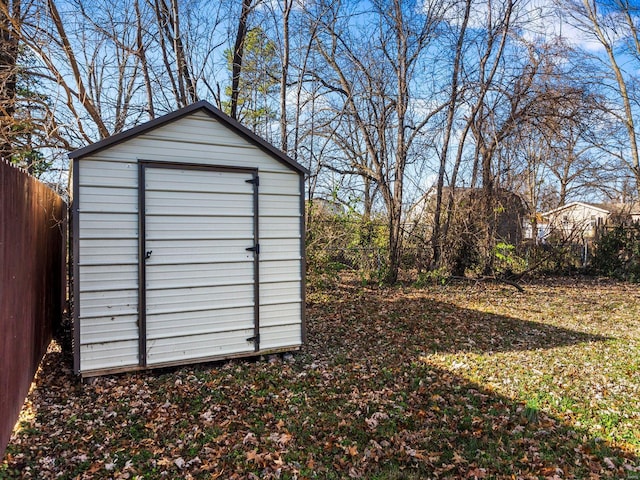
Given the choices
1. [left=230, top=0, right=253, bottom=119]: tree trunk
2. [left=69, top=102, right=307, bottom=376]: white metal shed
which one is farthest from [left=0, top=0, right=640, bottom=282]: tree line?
[left=69, top=102, right=307, bottom=376]: white metal shed

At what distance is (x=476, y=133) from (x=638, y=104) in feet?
24.1

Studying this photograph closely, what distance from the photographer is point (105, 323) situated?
423cm

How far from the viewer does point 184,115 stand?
4.50 m

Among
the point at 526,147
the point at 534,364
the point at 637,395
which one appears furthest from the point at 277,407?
the point at 526,147

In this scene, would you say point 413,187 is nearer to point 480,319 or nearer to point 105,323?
point 480,319

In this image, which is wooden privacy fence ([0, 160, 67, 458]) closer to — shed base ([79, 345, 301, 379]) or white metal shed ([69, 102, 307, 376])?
white metal shed ([69, 102, 307, 376])

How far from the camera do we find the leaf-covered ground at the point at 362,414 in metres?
2.93

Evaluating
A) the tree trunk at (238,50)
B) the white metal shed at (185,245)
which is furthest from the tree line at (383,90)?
the white metal shed at (185,245)

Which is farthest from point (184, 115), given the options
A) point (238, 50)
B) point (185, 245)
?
point (238, 50)

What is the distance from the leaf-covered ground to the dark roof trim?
227cm

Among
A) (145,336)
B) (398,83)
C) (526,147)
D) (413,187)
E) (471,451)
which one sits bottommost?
(471,451)

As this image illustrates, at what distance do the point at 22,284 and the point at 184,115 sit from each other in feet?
7.20

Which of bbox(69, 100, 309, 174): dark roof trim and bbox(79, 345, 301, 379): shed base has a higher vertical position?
bbox(69, 100, 309, 174): dark roof trim

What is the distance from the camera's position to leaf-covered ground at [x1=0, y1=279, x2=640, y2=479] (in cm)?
293
